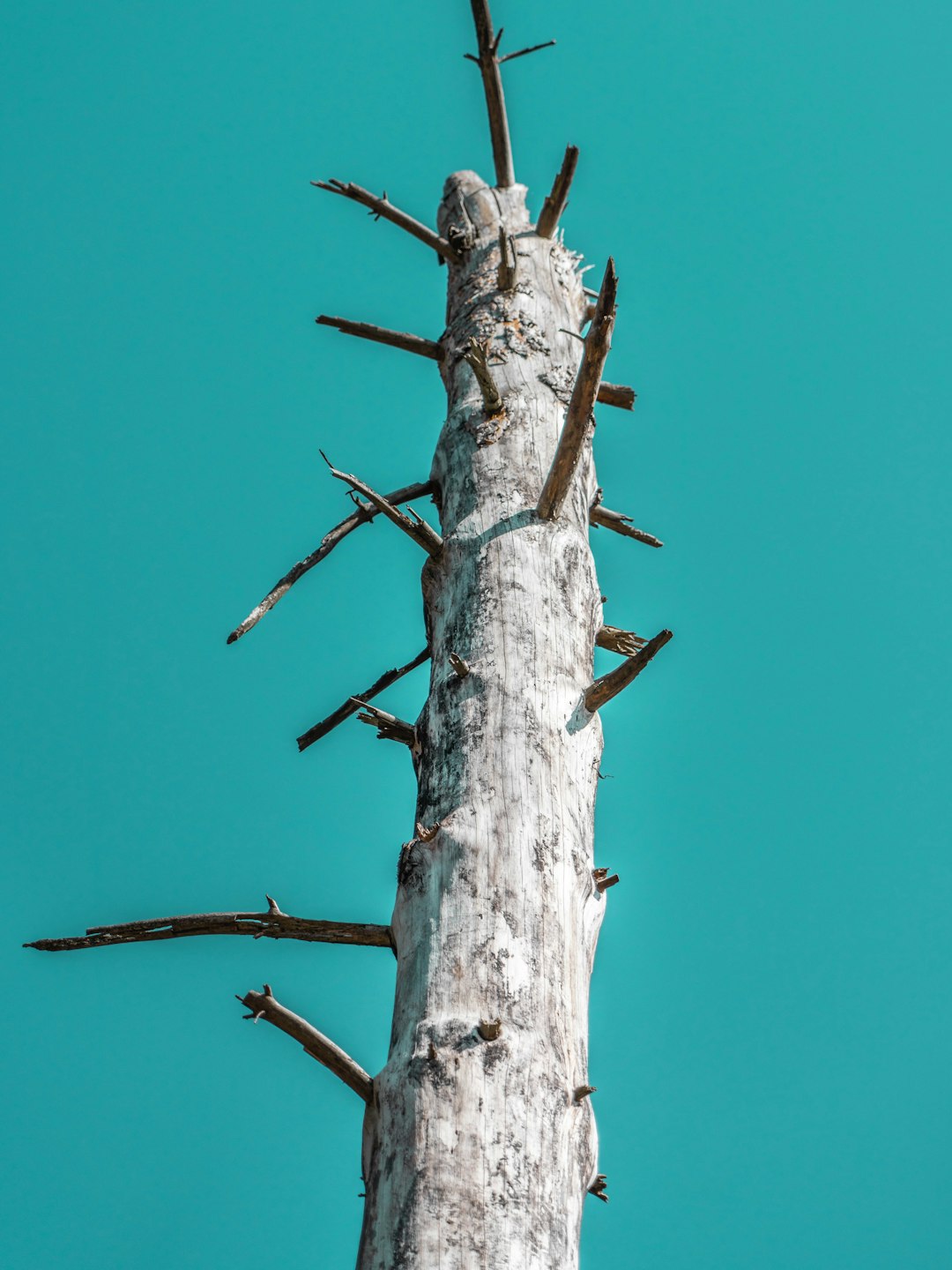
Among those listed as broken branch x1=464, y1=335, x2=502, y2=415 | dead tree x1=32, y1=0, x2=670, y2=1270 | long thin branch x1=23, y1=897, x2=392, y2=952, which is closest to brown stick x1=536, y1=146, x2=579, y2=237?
dead tree x1=32, y1=0, x2=670, y2=1270

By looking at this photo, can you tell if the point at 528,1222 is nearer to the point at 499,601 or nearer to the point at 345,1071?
the point at 345,1071

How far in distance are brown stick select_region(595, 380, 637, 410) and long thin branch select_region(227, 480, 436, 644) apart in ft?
4.02

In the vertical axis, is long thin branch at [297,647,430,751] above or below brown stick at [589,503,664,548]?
below

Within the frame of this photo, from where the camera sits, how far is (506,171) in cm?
600

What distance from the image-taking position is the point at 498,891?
2.72m

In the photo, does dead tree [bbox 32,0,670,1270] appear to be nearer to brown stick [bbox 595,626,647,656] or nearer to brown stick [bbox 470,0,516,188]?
brown stick [bbox 595,626,647,656]

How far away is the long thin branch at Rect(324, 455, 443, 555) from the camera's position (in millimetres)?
3576

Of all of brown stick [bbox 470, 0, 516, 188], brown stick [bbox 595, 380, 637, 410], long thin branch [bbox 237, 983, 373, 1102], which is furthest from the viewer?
brown stick [bbox 470, 0, 516, 188]

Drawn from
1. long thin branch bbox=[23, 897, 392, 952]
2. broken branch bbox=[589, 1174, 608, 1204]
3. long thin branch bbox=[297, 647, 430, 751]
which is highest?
long thin branch bbox=[297, 647, 430, 751]

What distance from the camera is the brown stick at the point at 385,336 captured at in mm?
5191

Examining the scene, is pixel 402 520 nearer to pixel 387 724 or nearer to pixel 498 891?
pixel 387 724

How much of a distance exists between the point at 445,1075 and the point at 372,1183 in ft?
0.89

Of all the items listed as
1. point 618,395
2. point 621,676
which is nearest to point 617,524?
point 618,395

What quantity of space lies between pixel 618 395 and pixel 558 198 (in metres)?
0.96
